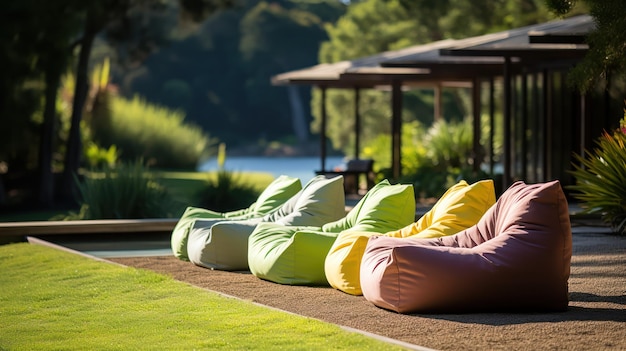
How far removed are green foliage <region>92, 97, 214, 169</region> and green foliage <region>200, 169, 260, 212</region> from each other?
13142mm

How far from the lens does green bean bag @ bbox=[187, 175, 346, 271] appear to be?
9.34 meters

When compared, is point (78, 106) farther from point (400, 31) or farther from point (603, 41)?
point (400, 31)

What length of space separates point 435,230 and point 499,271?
110 centimetres

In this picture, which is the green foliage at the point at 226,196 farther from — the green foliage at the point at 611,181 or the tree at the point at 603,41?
the tree at the point at 603,41

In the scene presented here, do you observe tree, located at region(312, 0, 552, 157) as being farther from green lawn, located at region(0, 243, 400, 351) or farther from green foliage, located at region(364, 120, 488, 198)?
green lawn, located at region(0, 243, 400, 351)

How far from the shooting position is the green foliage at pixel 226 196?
661 inches

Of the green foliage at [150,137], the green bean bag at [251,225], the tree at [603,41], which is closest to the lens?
the tree at [603,41]

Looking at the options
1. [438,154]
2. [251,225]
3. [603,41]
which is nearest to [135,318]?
[251,225]

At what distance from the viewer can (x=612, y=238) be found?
34.7ft

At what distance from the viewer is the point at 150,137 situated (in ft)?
102

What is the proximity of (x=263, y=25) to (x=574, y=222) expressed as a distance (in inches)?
2261

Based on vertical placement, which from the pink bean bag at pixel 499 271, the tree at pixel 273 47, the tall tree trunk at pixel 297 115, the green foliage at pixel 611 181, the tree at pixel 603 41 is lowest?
the pink bean bag at pixel 499 271

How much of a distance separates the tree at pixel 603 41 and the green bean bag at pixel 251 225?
7.18 ft

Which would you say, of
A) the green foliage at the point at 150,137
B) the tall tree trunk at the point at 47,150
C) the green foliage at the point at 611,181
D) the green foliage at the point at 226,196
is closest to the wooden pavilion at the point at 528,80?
the green foliage at the point at 611,181
